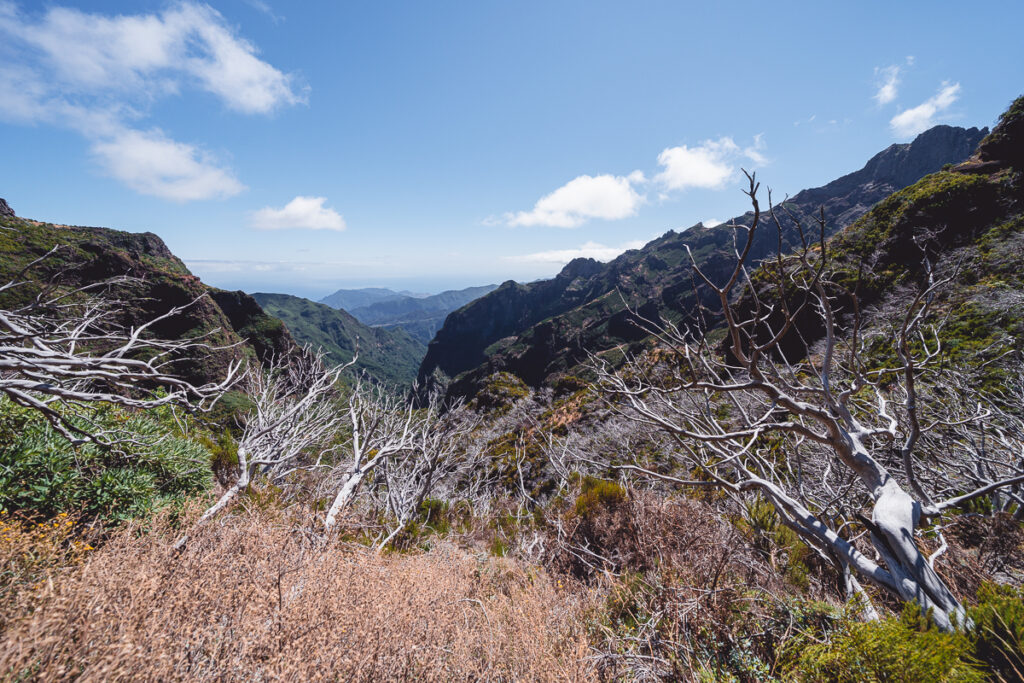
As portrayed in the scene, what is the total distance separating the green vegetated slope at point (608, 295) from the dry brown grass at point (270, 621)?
4640 cm

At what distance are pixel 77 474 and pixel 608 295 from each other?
102349 millimetres

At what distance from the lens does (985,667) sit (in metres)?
1.84

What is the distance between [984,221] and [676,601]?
32.3m

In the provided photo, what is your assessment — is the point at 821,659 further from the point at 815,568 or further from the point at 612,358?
the point at 612,358

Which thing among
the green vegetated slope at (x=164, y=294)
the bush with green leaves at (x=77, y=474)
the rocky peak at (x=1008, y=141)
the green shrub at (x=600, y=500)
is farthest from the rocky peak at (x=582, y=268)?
the bush with green leaves at (x=77, y=474)

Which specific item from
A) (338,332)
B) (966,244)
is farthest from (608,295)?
(338,332)

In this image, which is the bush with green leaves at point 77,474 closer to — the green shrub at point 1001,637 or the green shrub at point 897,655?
the green shrub at point 897,655

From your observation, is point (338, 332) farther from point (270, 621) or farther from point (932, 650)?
point (932, 650)

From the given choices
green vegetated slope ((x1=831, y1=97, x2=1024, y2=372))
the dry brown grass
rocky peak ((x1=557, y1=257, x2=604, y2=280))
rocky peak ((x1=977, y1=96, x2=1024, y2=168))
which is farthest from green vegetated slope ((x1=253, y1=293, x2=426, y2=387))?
rocky peak ((x1=977, y1=96, x2=1024, y2=168))

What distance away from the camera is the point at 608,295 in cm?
9981

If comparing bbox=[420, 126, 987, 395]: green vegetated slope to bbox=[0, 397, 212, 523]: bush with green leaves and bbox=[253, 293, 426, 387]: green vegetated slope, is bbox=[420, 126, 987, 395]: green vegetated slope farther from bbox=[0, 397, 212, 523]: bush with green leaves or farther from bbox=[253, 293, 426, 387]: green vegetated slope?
bbox=[0, 397, 212, 523]: bush with green leaves

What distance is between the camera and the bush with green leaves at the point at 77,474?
3.79 m

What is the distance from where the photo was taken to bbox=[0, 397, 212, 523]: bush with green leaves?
3.79 metres

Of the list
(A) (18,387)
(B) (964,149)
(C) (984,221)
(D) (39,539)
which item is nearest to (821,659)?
(A) (18,387)
